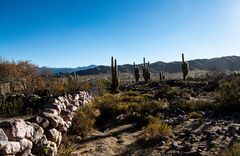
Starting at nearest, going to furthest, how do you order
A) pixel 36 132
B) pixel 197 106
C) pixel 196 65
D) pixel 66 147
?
pixel 36 132, pixel 66 147, pixel 197 106, pixel 196 65

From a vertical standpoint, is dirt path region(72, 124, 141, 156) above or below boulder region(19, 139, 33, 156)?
below

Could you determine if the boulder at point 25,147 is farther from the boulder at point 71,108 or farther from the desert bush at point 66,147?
the boulder at point 71,108

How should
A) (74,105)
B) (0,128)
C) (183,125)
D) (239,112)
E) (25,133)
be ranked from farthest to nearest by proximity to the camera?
(239,112), (74,105), (183,125), (25,133), (0,128)

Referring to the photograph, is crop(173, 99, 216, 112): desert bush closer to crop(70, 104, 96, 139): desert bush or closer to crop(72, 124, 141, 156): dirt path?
crop(72, 124, 141, 156): dirt path

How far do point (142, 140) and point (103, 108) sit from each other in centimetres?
560

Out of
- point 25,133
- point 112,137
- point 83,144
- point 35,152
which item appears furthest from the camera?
point 112,137

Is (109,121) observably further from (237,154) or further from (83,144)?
(237,154)

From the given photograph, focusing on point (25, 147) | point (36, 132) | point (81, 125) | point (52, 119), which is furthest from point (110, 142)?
point (25, 147)

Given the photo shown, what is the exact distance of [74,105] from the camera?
14578mm

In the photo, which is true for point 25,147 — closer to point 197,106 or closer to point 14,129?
point 14,129

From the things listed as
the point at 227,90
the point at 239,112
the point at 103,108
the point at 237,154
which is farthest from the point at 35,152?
the point at 227,90

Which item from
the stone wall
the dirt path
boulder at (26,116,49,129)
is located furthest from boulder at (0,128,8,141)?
the dirt path

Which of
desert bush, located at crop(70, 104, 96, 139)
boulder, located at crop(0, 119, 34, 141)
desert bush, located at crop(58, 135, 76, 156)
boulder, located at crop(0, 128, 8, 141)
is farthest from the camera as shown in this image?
desert bush, located at crop(70, 104, 96, 139)

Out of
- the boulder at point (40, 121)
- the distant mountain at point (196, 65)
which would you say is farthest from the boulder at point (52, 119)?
the distant mountain at point (196, 65)
